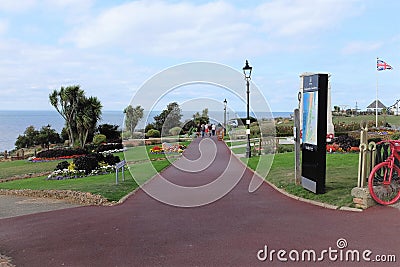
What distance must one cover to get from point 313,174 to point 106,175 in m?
7.25

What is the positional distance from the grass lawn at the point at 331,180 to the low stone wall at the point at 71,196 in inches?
166

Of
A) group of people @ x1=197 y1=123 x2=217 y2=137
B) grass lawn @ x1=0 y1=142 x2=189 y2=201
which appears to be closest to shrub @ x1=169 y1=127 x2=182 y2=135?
group of people @ x1=197 y1=123 x2=217 y2=137

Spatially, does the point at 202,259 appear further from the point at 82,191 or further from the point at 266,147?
the point at 266,147

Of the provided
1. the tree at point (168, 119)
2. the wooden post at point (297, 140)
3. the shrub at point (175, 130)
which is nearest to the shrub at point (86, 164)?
the wooden post at point (297, 140)

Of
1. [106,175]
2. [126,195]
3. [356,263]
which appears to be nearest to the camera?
[356,263]

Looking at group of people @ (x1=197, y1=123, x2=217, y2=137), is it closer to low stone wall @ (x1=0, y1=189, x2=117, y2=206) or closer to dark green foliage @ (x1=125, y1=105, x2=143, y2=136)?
dark green foliage @ (x1=125, y1=105, x2=143, y2=136)

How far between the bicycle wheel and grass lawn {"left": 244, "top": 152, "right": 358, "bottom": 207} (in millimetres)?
503

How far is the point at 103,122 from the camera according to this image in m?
29.9

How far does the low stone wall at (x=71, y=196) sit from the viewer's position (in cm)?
861

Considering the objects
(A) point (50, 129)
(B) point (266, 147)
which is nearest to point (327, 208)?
(B) point (266, 147)

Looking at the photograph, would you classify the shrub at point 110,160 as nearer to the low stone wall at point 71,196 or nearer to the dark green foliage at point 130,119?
the low stone wall at point 71,196

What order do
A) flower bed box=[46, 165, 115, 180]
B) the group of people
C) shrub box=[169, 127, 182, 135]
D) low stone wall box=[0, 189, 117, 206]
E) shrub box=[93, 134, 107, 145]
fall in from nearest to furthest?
low stone wall box=[0, 189, 117, 206] < flower bed box=[46, 165, 115, 180] < shrub box=[93, 134, 107, 145] < shrub box=[169, 127, 182, 135] < the group of people

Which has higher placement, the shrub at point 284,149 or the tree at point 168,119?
the tree at point 168,119

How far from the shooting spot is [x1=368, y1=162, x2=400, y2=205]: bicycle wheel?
7.20 metres
